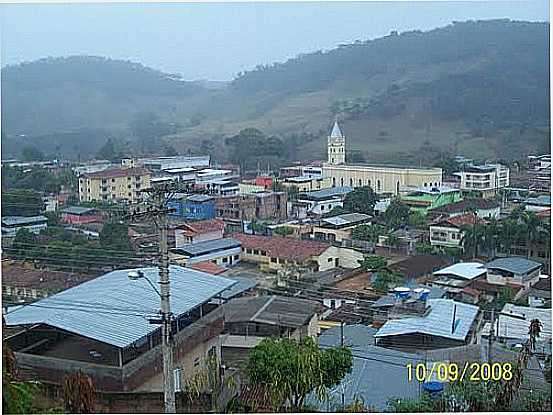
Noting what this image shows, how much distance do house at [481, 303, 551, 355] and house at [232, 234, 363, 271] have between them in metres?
0.70

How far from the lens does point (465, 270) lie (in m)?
3.13

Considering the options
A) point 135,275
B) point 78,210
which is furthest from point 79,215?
point 135,275

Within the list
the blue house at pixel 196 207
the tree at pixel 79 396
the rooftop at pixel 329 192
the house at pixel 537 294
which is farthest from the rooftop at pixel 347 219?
the tree at pixel 79 396

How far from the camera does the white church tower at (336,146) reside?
11.1ft

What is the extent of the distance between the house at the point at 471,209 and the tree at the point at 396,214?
4.9 inches

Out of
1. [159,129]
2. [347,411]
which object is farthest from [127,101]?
[347,411]

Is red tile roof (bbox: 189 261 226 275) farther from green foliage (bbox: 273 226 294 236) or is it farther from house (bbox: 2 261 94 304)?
green foliage (bbox: 273 226 294 236)

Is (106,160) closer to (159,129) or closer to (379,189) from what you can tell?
(159,129)

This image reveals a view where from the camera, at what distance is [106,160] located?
117 inches

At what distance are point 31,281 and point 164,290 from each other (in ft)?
2.37

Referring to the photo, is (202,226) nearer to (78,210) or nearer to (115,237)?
(115,237)

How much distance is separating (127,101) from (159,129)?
18 centimetres

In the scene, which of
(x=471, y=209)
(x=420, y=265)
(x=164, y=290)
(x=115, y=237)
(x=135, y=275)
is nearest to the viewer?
(x=164, y=290)

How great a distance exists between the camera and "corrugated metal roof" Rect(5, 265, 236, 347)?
2359 mm
